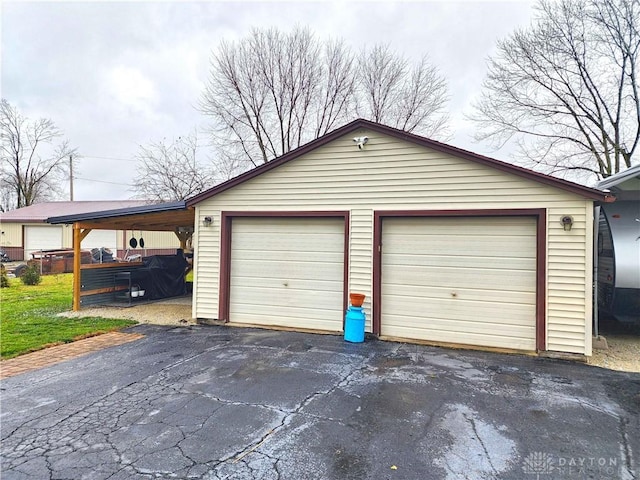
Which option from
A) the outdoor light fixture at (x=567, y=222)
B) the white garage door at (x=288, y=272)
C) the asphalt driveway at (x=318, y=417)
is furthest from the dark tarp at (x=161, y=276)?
the outdoor light fixture at (x=567, y=222)

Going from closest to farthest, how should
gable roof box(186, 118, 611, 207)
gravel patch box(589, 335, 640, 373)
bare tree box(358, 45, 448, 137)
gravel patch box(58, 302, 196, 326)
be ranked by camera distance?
gravel patch box(589, 335, 640, 373) → gable roof box(186, 118, 611, 207) → gravel patch box(58, 302, 196, 326) → bare tree box(358, 45, 448, 137)

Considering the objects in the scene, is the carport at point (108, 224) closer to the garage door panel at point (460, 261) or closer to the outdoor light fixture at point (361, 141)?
the outdoor light fixture at point (361, 141)

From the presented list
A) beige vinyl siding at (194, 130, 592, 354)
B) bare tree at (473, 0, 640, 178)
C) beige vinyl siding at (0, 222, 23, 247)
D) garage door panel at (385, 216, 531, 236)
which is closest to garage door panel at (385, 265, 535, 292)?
beige vinyl siding at (194, 130, 592, 354)

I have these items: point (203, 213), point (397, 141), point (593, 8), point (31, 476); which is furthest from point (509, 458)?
point (593, 8)

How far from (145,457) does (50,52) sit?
42.1 ft

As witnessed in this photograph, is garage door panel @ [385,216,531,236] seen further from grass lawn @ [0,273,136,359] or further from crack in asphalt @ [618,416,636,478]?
grass lawn @ [0,273,136,359]

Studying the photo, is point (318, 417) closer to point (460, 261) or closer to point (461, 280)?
point (461, 280)

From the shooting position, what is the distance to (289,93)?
21.0 m

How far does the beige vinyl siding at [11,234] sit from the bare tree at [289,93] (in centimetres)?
1622

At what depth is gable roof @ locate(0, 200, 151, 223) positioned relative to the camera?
981 inches

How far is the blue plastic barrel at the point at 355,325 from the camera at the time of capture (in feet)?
20.2

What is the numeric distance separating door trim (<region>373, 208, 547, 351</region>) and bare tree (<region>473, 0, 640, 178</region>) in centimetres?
1385

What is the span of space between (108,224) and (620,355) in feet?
36.0

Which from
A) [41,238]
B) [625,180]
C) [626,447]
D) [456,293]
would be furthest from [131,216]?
[41,238]
